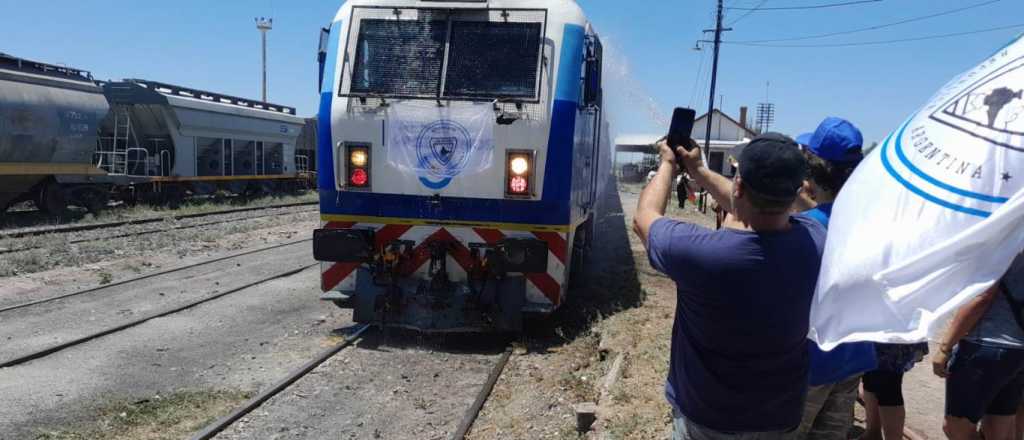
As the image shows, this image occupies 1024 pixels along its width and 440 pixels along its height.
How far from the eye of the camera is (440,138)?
6.11 metres

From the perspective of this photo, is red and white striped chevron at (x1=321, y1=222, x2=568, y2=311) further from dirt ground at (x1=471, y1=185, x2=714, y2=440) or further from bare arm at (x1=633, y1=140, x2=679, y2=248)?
bare arm at (x1=633, y1=140, x2=679, y2=248)

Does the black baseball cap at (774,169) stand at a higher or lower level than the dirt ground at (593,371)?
higher

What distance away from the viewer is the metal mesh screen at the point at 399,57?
629cm

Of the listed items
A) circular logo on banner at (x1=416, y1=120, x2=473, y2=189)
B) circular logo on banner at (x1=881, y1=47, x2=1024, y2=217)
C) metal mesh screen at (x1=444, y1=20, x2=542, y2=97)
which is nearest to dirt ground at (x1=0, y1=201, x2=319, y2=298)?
circular logo on banner at (x1=416, y1=120, x2=473, y2=189)

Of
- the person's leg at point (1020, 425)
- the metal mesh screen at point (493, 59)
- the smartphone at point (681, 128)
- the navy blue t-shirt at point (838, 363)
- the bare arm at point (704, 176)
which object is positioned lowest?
the person's leg at point (1020, 425)

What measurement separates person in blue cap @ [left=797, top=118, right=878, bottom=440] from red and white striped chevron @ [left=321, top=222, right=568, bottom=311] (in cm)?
345

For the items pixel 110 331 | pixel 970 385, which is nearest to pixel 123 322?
pixel 110 331

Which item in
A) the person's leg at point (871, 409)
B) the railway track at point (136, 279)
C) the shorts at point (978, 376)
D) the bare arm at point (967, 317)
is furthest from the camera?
the railway track at point (136, 279)

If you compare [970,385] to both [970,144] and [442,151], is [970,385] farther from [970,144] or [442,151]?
[442,151]

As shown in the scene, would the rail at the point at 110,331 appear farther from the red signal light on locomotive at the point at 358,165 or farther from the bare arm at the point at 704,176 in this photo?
the bare arm at the point at 704,176

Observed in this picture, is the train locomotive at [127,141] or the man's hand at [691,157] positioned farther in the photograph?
the train locomotive at [127,141]

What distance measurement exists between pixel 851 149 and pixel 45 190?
59.1 ft

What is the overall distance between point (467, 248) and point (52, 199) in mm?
14230

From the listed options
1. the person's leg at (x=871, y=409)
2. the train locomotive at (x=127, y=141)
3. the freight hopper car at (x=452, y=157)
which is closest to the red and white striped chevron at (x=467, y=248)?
the freight hopper car at (x=452, y=157)
